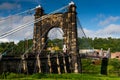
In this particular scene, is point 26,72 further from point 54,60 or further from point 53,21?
point 53,21

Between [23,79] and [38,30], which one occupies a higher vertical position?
[38,30]

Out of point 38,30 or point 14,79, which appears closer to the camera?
point 14,79

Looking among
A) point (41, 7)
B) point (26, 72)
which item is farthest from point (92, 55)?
point (26, 72)

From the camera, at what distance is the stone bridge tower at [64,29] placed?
2279 inches

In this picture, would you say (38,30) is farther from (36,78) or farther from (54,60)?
(36,78)

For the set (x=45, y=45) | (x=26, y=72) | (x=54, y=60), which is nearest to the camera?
(x=26, y=72)

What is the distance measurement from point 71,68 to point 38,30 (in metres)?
10.2

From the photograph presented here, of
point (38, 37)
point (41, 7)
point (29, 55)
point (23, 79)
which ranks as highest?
point (41, 7)

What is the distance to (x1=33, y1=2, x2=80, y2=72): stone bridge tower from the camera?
57.9 metres

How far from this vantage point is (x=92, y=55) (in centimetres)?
6462

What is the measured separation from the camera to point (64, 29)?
60.1 meters

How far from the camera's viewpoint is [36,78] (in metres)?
41.9

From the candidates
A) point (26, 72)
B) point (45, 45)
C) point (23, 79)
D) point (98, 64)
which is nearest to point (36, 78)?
point (23, 79)

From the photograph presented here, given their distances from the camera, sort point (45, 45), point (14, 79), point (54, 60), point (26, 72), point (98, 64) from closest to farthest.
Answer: point (14, 79) < point (26, 72) < point (54, 60) < point (45, 45) < point (98, 64)
